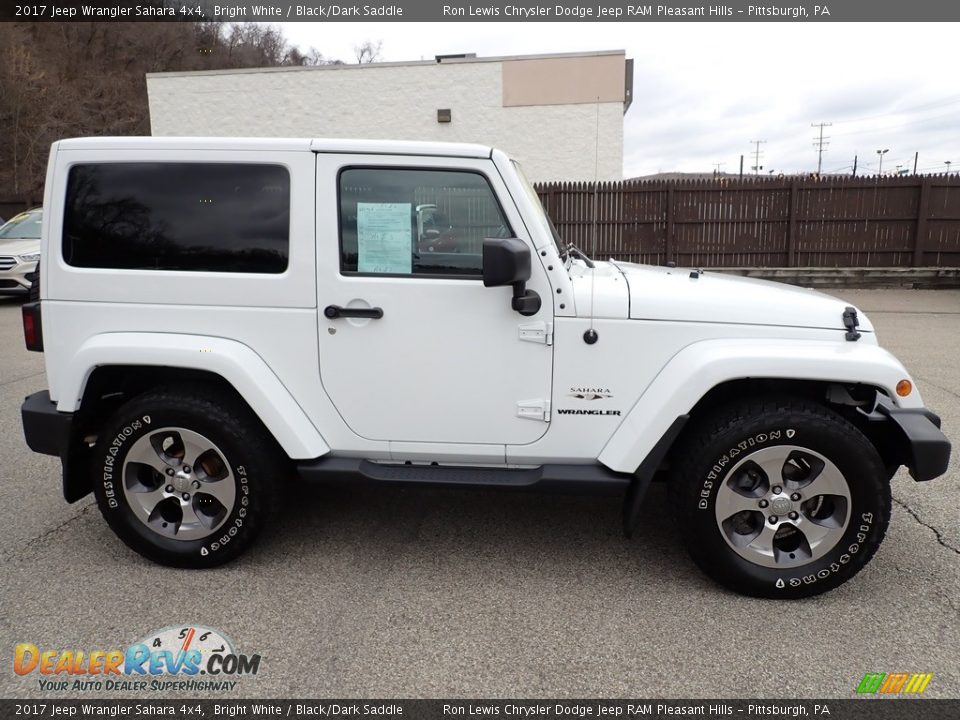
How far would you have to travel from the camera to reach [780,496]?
2.87 metres

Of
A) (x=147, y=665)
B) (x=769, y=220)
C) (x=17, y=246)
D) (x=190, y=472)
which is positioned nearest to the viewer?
(x=147, y=665)

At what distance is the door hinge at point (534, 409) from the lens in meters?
2.97

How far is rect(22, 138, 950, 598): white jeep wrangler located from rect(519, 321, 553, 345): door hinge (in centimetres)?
1

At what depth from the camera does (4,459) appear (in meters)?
4.66

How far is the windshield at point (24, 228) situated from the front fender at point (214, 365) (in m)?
12.5

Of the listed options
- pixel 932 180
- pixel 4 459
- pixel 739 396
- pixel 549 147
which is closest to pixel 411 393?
pixel 739 396

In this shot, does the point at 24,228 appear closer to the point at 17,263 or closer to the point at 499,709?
the point at 17,263

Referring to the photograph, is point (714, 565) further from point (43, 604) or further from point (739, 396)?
point (43, 604)

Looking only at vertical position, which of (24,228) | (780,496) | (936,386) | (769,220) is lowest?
(936,386)

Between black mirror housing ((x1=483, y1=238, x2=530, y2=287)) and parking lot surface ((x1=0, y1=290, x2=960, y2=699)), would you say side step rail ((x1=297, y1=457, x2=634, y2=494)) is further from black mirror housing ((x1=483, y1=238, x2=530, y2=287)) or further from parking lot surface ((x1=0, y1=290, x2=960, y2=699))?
black mirror housing ((x1=483, y1=238, x2=530, y2=287))

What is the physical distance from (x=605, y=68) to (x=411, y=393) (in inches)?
665

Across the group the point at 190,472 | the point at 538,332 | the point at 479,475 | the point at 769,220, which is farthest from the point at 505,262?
the point at 769,220

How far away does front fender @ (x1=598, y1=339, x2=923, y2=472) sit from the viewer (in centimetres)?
276

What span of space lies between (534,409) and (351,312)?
930 millimetres
